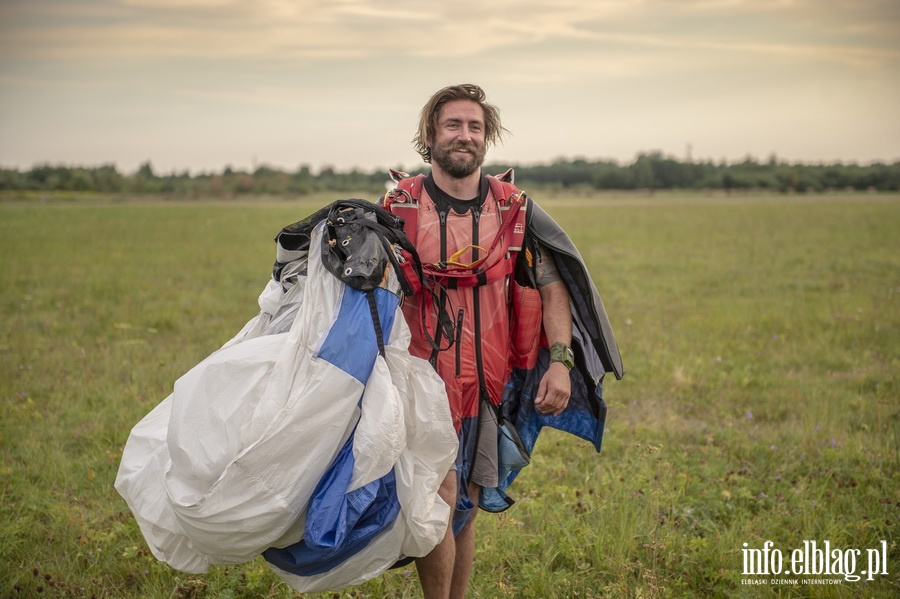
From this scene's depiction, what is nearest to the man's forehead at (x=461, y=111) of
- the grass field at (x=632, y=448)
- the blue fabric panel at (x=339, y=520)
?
the blue fabric panel at (x=339, y=520)

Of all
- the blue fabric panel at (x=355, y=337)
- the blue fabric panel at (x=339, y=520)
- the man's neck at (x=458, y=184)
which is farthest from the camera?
the man's neck at (x=458, y=184)

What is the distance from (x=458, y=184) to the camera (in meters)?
3.39

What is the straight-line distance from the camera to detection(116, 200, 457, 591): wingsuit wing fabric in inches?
104

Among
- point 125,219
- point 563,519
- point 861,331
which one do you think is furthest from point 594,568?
Result: point 125,219

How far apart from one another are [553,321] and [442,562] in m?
1.17

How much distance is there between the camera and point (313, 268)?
303 cm

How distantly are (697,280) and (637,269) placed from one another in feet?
6.19

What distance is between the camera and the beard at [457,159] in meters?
3.32

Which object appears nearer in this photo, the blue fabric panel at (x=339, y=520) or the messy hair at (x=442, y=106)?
the blue fabric panel at (x=339, y=520)

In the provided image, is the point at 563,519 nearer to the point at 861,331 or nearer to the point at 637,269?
the point at 861,331

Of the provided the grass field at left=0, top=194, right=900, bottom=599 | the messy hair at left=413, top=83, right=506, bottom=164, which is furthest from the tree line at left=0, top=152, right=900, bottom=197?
the messy hair at left=413, top=83, right=506, bottom=164

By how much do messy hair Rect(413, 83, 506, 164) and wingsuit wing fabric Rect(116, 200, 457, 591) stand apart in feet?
2.57

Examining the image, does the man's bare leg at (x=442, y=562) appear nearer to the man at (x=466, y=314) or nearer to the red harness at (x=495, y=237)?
the man at (x=466, y=314)

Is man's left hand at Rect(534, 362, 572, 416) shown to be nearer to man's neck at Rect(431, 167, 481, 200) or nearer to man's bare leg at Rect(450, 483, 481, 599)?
man's bare leg at Rect(450, 483, 481, 599)
